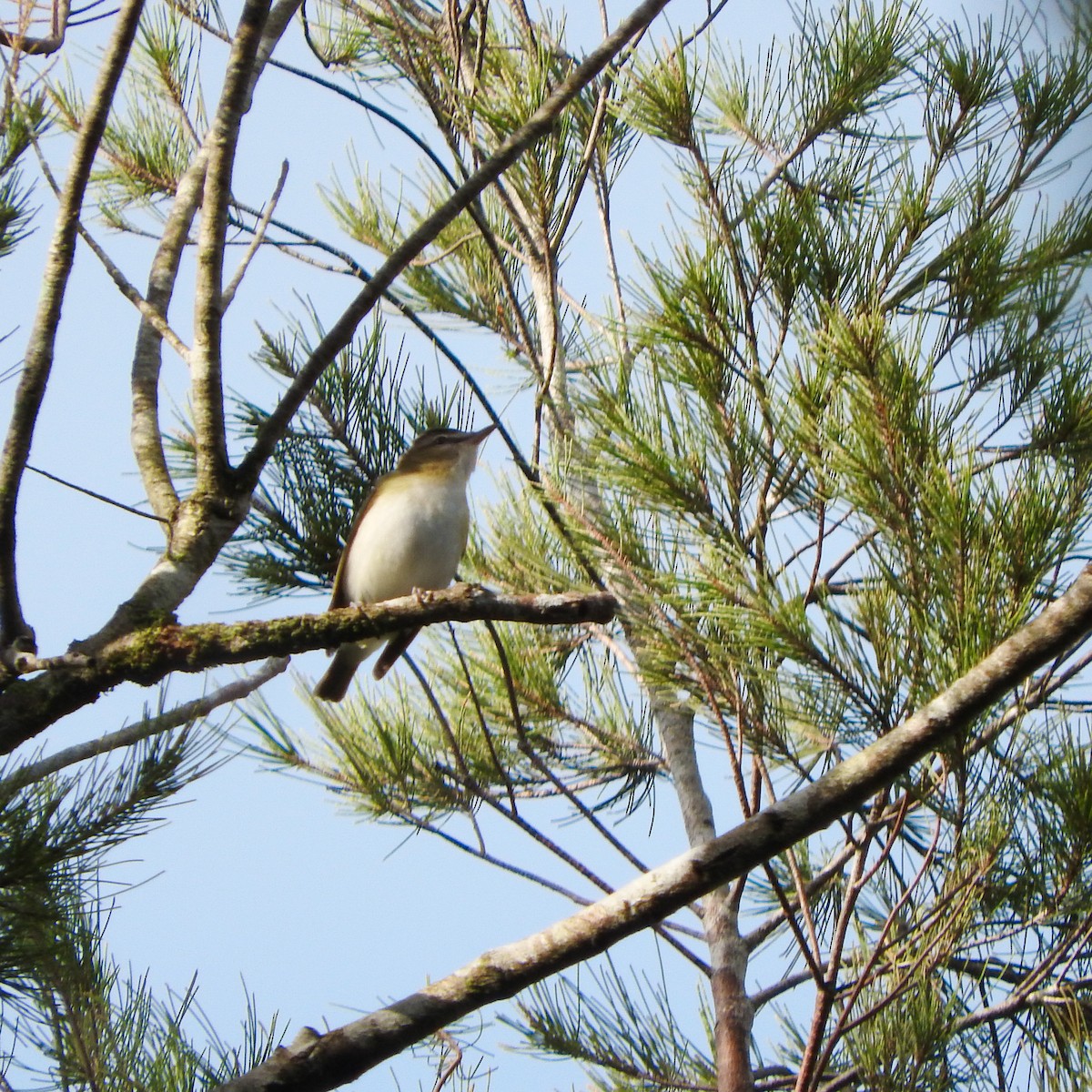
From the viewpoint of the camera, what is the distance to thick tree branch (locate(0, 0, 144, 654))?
1.59 metres

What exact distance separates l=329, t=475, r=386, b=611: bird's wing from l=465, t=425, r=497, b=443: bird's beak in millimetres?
319

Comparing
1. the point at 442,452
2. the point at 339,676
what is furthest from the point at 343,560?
the point at 339,676

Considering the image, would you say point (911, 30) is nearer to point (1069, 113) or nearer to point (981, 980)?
point (1069, 113)

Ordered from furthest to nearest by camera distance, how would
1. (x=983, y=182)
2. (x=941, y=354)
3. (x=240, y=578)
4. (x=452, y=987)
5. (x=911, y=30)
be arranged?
(x=911, y=30) → (x=240, y=578) → (x=983, y=182) → (x=941, y=354) → (x=452, y=987)

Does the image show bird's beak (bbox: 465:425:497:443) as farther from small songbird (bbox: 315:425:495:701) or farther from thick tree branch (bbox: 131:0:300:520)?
thick tree branch (bbox: 131:0:300:520)

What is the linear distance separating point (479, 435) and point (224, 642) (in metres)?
1.81

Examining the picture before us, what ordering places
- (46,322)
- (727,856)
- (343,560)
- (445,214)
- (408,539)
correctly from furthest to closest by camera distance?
1. (408,539)
2. (343,560)
3. (445,214)
4. (46,322)
5. (727,856)

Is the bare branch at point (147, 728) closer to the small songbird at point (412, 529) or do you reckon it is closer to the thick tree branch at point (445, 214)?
the thick tree branch at point (445, 214)

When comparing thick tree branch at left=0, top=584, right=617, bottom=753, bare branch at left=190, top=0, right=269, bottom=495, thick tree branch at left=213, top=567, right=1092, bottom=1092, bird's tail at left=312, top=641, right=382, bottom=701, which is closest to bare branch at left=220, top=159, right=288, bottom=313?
bare branch at left=190, top=0, right=269, bottom=495

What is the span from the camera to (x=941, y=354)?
2.57m

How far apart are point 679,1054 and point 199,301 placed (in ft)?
7.23

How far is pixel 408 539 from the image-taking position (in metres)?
3.27

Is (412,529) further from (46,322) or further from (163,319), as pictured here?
(46,322)

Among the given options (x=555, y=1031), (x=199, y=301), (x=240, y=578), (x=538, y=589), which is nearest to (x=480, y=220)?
Result: (x=199, y=301)
